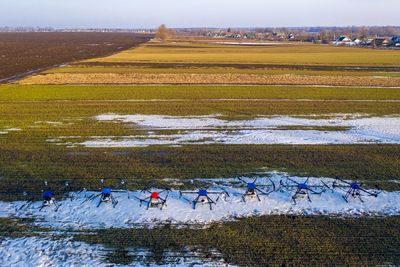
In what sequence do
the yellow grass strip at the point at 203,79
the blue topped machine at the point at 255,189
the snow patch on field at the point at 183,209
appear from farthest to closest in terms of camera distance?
the yellow grass strip at the point at 203,79, the blue topped machine at the point at 255,189, the snow patch on field at the point at 183,209

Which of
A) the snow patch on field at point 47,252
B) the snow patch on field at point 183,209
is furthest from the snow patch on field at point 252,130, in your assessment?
the snow patch on field at point 47,252

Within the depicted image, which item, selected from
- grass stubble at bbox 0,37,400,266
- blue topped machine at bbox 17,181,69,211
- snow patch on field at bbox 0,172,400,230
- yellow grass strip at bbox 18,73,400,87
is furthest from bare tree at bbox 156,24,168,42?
snow patch on field at bbox 0,172,400,230

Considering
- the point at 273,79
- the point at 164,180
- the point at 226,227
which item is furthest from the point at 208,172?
the point at 273,79

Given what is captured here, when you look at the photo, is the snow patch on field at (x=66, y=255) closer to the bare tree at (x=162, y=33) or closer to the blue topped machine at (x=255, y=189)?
the blue topped machine at (x=255, y=189)

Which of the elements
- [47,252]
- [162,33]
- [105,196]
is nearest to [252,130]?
[105,196]

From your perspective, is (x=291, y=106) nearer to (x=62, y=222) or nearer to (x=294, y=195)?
(x=294, y=195)
